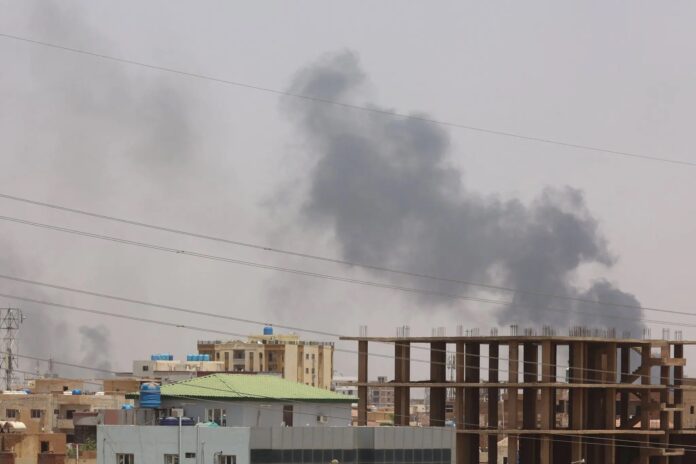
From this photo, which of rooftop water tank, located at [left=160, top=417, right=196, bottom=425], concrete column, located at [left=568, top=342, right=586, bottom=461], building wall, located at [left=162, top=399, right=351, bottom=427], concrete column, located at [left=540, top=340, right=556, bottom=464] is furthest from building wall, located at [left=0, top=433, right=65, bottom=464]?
concrete column, located at [left=568, top=342, right=586, bottom=461]

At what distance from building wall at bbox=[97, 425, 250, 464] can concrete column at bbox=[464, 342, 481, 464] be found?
222ft

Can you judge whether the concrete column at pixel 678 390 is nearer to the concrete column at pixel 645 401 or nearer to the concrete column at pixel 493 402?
the concrete column at pixel 645 401

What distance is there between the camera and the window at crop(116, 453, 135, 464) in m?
117

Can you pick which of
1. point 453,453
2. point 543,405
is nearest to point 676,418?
point 543,405

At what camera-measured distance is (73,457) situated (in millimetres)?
175250

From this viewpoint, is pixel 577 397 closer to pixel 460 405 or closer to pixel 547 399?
pixel 547 399

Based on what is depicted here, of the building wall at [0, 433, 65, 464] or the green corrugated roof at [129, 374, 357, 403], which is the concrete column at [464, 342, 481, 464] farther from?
the building wall at [0, 433, 65, 464]

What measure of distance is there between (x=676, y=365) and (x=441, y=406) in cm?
2908

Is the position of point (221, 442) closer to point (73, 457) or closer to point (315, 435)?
point (315, 435)

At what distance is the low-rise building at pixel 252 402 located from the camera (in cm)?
12812

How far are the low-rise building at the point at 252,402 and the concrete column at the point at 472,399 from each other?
4124cm

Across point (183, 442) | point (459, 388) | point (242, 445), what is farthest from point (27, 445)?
point (242, 445)

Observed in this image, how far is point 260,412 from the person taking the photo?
5148 inches

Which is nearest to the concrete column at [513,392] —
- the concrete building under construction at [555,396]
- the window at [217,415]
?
the concrete building under construction at [555,396]
